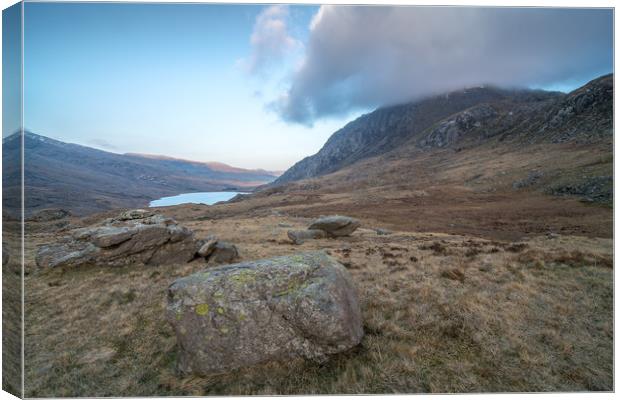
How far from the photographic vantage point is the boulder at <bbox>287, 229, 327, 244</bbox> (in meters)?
23.4

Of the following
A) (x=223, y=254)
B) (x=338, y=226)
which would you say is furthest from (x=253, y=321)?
(x=338, y=226)

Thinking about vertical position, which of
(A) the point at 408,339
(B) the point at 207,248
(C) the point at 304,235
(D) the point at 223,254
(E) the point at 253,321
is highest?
(E) the point at 253,321

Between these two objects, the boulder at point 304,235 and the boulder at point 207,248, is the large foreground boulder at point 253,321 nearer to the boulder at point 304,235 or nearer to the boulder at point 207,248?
the boulder at point 207,248

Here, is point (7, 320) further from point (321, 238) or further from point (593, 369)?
point (321, 238)

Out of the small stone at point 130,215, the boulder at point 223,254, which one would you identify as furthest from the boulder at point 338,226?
the small stone at point 130,215

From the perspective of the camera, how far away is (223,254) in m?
16.8

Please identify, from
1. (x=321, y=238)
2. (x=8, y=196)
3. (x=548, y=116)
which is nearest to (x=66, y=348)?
(x=8, y=196)

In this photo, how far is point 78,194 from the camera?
177m

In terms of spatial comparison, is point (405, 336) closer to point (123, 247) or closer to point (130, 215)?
point (123, 247)

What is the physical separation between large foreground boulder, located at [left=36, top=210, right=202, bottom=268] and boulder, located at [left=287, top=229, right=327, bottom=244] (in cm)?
884

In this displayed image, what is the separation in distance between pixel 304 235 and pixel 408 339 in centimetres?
1864

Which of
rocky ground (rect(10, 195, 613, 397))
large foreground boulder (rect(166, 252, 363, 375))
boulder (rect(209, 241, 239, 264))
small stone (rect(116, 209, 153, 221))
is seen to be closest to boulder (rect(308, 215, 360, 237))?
Answer: boulder (rect(209, 241, 239, 264))

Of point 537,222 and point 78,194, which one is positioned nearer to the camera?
point 537,222

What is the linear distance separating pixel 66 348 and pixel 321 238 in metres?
19.8
